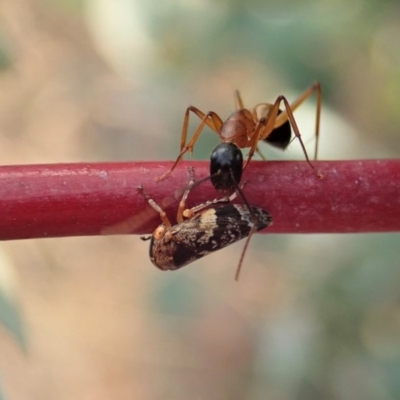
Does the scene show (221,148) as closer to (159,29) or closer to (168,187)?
(168,187)

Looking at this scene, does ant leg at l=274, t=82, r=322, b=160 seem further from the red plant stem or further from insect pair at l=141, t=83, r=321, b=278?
the red plant stem

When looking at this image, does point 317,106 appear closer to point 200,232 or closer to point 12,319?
point 200,232

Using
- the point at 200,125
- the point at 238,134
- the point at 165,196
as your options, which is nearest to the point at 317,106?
the point at 238,134

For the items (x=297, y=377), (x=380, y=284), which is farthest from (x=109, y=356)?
(x=380, y=284)

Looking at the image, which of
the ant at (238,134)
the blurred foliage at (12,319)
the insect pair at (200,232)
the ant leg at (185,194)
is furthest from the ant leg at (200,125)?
the blurred foliage at (12,319)

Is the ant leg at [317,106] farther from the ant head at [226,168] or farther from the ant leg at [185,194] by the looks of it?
the ant leg at [185,194]

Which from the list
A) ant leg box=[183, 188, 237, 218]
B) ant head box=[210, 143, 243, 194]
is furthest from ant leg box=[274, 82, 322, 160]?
ant leg box=[183, 188, 237, 218]
